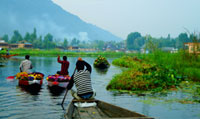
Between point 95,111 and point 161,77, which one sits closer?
point 95,111

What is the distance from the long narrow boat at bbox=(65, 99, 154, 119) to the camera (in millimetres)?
7375

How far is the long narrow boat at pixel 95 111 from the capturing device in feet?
24.2

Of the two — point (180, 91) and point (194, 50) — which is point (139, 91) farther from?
point (194, 50)

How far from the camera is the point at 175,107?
1090cm

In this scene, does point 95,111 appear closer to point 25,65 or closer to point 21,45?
point 25,65

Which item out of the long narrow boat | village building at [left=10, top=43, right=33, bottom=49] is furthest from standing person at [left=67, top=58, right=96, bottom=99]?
village building at [left=10, top=43, right=33, bottom=49]

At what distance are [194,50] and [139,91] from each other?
8316 mm

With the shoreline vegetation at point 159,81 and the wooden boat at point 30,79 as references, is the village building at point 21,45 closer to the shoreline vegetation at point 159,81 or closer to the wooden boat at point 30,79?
the wooden boat at point 30,79

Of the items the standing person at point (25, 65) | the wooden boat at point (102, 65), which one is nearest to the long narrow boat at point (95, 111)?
the standing person at point (25, 65)

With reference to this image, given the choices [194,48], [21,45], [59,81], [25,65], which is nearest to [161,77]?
[194,48]

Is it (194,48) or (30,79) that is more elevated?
(194,48)

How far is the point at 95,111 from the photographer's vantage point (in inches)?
326

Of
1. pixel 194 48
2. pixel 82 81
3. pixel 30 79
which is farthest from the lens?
pixel 194 48

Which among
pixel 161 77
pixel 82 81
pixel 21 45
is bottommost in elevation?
pixel 161 77
